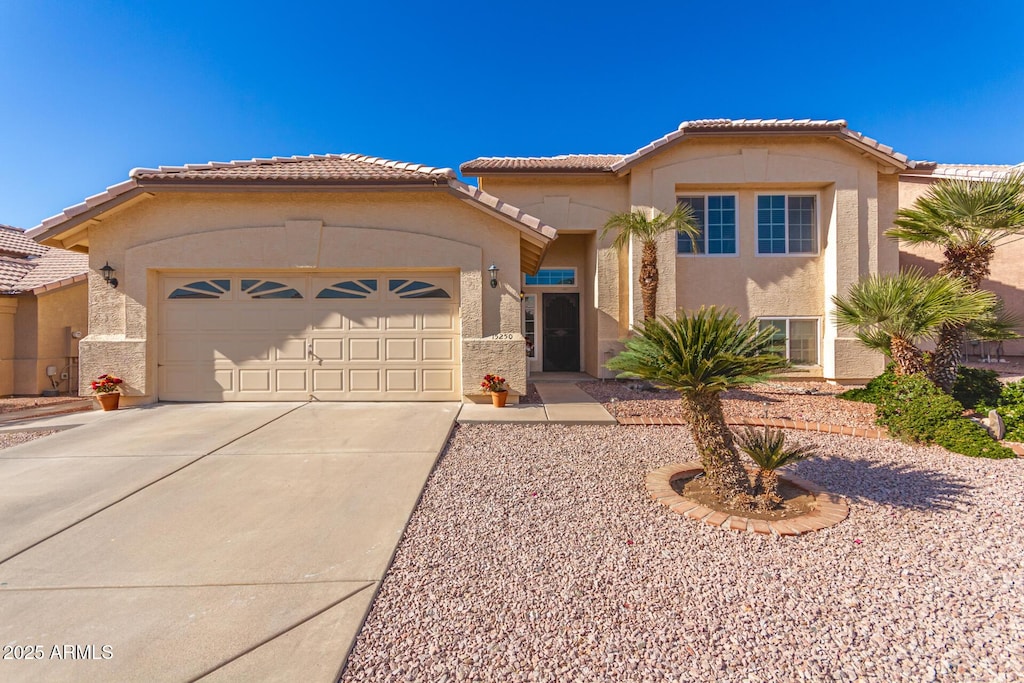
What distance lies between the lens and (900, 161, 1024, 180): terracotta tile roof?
11.1 meters

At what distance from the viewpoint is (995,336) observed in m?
7.68

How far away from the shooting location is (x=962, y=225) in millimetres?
6617

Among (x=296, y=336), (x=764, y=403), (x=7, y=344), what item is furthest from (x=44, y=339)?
(x=764, y=403)

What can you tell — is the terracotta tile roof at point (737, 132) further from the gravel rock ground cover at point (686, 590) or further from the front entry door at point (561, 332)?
the gravel rock ground cover at point (686, 590)

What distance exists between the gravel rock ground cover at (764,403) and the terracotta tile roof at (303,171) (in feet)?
17.2

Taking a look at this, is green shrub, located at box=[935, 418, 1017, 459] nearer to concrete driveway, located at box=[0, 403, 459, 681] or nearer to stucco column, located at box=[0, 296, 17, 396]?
concrete driveway, located at box=[0, 403, 459, 681]

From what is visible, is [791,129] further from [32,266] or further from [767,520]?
[32,266]

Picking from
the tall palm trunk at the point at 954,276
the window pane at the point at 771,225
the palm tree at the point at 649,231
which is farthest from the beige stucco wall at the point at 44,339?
the tall palm trunk at the point at 954,276

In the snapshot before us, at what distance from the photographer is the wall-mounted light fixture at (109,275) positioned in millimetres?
7859

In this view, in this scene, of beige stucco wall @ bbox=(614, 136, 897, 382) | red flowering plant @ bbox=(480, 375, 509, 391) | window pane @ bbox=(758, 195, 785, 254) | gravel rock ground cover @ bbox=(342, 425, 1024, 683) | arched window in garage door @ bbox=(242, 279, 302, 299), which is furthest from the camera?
window pane @ bbox=(758, 195, 785, 254)

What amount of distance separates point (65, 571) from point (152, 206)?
736 cm

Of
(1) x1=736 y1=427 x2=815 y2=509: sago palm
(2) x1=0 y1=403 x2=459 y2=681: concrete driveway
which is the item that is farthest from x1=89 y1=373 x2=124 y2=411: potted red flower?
(1) x1=736 y1=427 x2=815 y2=509: sago palm

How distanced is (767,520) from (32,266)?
1723cm

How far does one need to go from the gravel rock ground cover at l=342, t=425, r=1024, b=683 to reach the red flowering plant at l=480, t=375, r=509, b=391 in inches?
130
